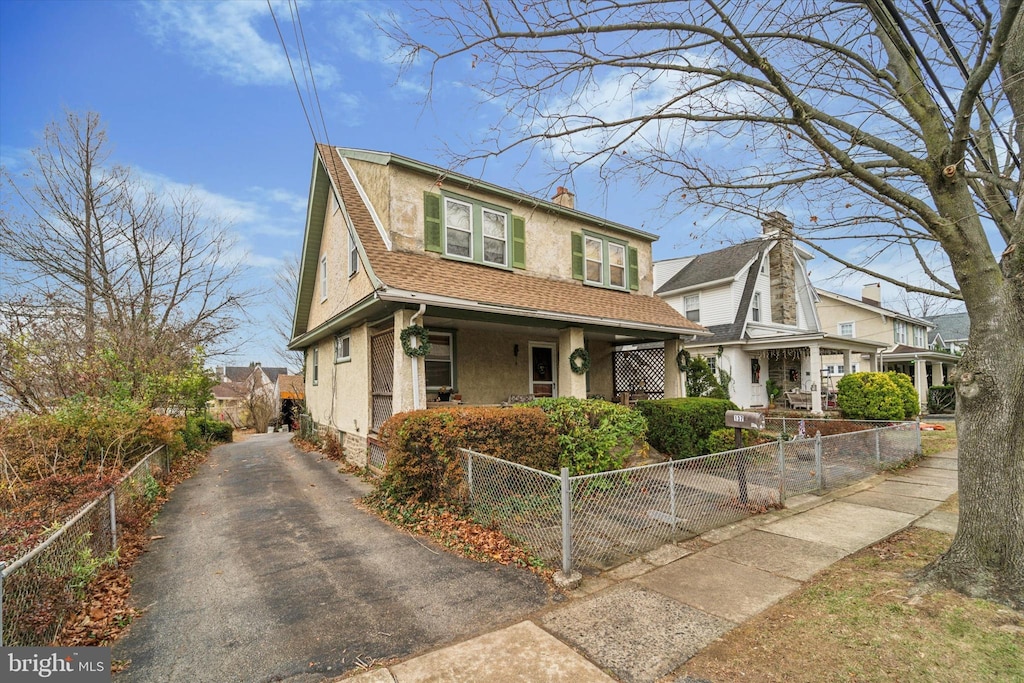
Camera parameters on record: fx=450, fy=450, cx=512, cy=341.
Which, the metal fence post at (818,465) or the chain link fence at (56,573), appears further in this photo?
the metal fence post at (818,465)

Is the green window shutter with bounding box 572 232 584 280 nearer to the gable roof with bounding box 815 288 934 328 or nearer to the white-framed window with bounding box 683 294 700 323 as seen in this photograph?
the white-framed window with bounding box 683 294 700 323

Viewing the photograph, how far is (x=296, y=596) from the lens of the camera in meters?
4.14

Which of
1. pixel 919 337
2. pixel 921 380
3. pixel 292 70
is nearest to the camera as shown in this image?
pixel 292 70

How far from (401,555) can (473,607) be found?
5.04 feet

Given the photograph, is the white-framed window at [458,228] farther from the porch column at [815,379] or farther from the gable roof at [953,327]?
the gable roof at [953,327]

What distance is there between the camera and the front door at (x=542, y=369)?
1240 centimetres

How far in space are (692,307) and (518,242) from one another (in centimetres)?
1316

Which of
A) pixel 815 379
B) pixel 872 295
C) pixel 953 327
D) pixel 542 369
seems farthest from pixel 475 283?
pixel 953 327

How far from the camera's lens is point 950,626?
11.1ft

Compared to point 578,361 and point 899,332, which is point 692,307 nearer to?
point 578,361

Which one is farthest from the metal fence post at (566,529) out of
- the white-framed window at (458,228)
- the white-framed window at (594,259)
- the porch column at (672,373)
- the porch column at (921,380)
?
the porch column at (921,380)

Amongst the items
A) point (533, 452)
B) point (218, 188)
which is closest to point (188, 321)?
point (218, 188)

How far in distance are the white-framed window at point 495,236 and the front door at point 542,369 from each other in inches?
115

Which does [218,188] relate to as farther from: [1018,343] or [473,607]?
[1018,343]
